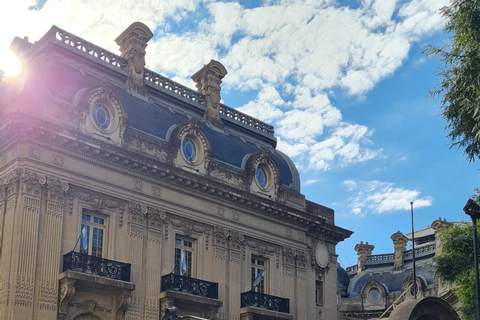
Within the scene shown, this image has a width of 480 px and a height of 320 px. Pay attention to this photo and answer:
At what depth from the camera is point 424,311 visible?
24688 mm

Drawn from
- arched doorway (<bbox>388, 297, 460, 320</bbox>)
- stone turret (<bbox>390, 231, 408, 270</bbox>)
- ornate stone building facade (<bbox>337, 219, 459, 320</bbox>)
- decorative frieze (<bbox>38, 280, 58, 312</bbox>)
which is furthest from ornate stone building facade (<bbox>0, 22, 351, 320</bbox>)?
stone turret (<bbox>390, 231, 408, 270</bbox>)

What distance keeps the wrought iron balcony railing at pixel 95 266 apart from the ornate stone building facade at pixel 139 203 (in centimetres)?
6

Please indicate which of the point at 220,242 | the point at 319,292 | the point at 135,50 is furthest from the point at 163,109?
the point at 319,292

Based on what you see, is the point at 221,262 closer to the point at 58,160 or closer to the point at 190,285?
the point at 190,285

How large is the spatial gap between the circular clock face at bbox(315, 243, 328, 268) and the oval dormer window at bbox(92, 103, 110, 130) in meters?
15.1

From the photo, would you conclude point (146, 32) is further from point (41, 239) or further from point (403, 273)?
point (403, 273)

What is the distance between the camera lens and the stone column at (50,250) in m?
29.4

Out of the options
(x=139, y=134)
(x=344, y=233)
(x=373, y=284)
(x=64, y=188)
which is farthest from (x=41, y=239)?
(x=373, y=284)

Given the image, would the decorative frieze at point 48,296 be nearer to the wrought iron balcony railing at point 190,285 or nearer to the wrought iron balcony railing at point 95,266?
the wrought iron balcony railing at point 95,266

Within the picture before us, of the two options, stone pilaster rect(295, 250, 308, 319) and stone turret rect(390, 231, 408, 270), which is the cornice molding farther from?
stone turret rect(390, 231, 408, 270)

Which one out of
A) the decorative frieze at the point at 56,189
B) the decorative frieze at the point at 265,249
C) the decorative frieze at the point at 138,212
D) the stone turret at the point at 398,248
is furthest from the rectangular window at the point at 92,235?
the stone turret at the point at 398,248

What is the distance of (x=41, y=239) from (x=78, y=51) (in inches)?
391

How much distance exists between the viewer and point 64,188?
31172mm

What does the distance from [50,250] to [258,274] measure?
1239cm
